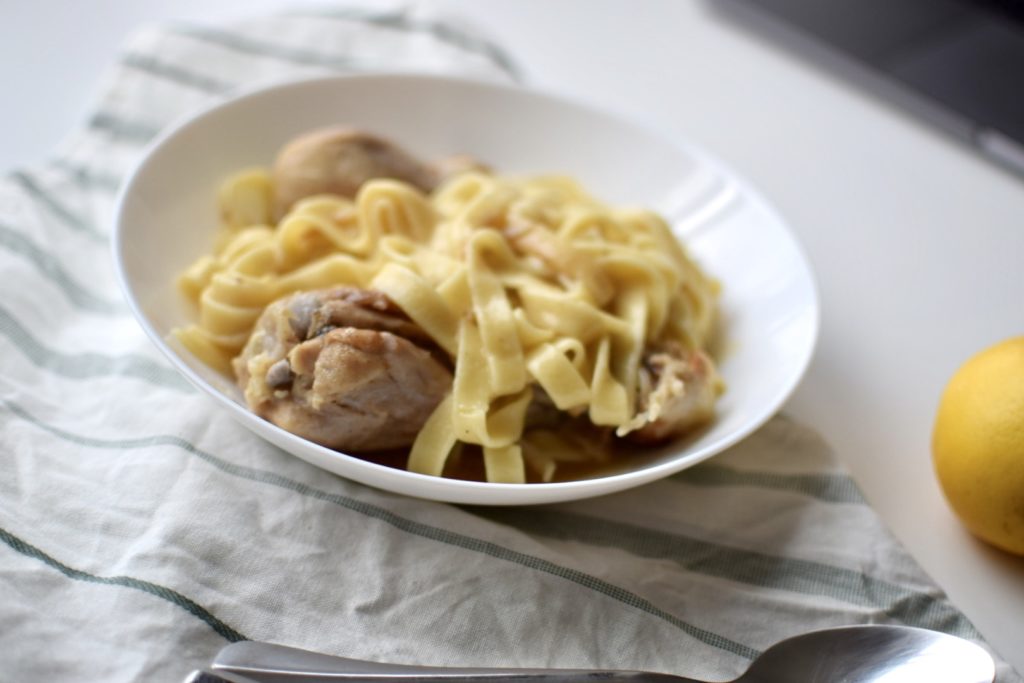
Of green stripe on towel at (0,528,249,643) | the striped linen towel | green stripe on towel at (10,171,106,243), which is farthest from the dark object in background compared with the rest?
green stripe on towel at (0,528,249,643)

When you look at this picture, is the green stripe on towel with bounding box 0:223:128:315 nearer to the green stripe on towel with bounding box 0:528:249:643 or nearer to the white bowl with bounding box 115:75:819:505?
the white bowl with bounding box 115:75:819:505

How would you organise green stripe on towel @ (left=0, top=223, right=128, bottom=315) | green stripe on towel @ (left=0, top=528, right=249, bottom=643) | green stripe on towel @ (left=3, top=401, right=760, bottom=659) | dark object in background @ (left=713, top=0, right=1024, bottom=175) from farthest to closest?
dark object in background @ (left=713, top=0, right=1024, bottom=175)
green stripe on towel @ (left=0, top=223, right=128, bottom=315)
green stripe on towel @ (left=3, top=401, right=760, bottom=659)
green stripe on towel @ (left=0, top=528, right=249, bottom=643)

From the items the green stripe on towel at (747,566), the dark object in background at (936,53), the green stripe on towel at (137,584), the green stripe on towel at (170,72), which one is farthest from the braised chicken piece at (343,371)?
the dark object in background at (936,53)

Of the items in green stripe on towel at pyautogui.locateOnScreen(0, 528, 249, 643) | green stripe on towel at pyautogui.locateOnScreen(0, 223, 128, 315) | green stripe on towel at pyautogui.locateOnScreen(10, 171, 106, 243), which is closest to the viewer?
green stripe on towel at pyautogui.locateOnScreen(0, 528, 249, 643)

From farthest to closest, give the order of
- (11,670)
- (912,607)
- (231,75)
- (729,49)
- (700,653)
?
A: (729,49) → (231,75) → (912,607) → (700,653) → (11,670)

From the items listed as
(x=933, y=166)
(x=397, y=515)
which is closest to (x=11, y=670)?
(x=397, y=515)

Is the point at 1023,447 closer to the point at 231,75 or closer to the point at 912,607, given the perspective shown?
the point at 912,607
